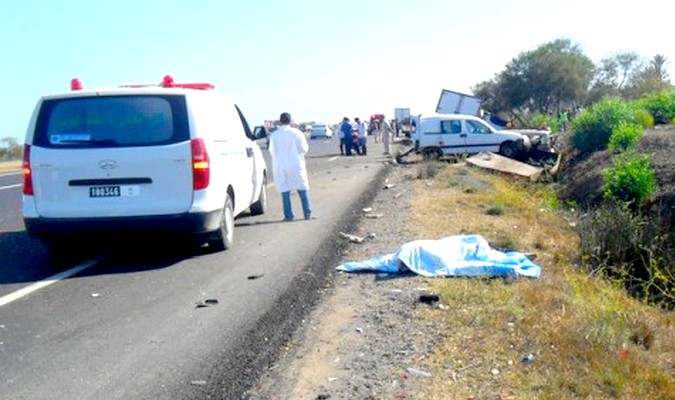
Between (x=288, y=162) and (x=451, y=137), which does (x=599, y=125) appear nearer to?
(x=451, y=137)

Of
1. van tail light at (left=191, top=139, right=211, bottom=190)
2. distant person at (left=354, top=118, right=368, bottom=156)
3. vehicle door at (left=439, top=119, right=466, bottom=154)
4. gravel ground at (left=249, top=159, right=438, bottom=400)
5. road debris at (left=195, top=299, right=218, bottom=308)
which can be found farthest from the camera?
distant person at (left=354, top=118, right=368, bottom=156)

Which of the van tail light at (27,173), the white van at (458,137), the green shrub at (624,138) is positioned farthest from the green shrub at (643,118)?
the van tail light at (27,173)

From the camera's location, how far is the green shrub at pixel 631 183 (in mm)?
16277

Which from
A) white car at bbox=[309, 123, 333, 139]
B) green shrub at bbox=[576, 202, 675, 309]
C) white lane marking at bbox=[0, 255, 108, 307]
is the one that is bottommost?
white car at bbox=[309, 123, 333, 139]

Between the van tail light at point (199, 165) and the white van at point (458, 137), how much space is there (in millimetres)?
19842

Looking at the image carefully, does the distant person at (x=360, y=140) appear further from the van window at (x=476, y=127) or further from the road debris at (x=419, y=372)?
the road debris at (x=419, y=372)

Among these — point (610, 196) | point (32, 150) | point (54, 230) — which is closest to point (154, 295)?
point (54, 230)

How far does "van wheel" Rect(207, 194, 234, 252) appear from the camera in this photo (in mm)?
9766

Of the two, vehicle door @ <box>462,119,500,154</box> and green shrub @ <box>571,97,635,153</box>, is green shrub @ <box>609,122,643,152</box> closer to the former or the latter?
green shrub @ <box>571,97,635,153</box>

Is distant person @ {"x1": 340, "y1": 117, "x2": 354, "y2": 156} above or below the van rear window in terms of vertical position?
below

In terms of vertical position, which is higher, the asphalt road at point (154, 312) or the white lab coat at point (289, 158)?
the white lab coat at point (289, 158)

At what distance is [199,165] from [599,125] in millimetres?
19515

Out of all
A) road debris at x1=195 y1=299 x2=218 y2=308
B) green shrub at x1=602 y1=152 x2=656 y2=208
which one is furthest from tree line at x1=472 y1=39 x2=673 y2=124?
road debris at x1=195 y1=299 x2=218 y2=308

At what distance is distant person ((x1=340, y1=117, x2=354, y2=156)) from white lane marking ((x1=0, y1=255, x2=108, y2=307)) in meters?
26.1
